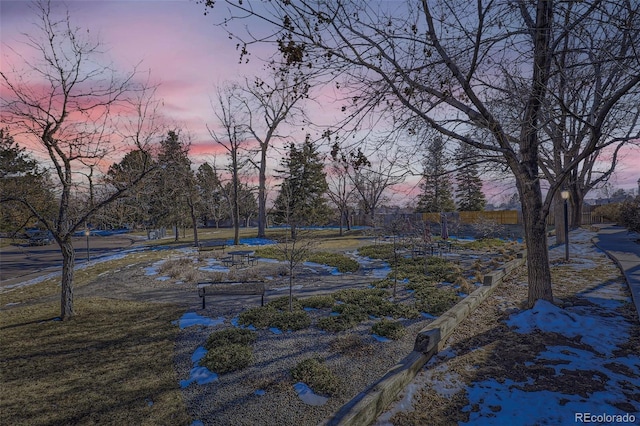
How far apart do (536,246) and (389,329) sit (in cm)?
372

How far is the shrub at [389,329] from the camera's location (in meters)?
6.08

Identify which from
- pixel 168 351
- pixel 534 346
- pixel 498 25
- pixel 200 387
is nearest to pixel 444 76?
pixel 498 25

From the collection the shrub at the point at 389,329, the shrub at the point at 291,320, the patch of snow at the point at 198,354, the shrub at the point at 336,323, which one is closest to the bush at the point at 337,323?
the shrub at the point at 336,323

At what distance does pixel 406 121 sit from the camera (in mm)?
5781

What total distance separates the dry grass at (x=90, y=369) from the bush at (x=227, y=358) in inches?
22.2

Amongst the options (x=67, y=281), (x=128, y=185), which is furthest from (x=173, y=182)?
(x=67, y=281)

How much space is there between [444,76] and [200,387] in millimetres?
6890

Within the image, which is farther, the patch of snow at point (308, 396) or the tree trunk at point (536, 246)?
the tree trunk at point (536, 246)

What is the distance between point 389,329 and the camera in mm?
6250

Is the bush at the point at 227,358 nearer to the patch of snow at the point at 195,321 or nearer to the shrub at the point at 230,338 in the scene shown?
the shrub at the point at 230,338

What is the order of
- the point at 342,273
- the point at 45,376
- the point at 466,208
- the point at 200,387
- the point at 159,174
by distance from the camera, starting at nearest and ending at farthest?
the point at 200,387 → the point at 45,376 → the point at 159,174 → the point at 342,273 → the point at 466,208

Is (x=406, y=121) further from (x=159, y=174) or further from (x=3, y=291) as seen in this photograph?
(x=3, y=291)

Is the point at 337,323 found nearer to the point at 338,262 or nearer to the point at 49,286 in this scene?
the point at 338,262

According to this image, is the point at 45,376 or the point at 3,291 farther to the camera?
the point at 3,291
